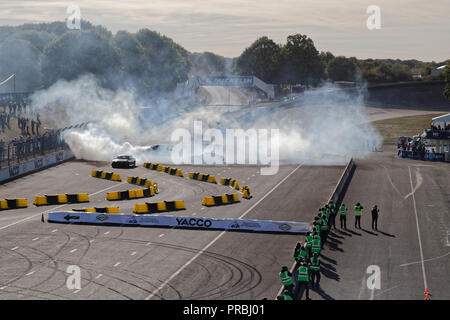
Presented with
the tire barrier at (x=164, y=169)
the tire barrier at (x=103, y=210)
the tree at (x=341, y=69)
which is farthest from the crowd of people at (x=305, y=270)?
the tree at (x=341, y=69)

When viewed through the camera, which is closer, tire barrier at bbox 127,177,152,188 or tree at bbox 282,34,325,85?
tire barrier at bbox 127,177,152,188

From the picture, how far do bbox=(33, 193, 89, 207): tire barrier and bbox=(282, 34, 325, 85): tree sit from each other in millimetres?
143025

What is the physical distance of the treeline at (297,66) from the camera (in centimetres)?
18312

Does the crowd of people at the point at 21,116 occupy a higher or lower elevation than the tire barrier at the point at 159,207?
higher

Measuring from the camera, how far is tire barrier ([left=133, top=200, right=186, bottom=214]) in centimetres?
4162

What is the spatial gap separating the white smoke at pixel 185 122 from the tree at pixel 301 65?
54.4 m

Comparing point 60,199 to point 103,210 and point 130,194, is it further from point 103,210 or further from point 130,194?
point 103,210

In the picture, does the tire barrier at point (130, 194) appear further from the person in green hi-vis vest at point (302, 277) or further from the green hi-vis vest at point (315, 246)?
the person in green hi-vis vest at point (302, 277)

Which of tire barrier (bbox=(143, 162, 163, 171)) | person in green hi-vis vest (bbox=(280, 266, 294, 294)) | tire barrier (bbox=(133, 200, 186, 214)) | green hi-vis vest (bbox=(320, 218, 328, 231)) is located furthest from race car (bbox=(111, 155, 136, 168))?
person in green hi-vis vest (bbox=(280, 266, 294, 294))

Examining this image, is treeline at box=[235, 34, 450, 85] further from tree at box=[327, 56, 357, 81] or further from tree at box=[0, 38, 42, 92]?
tree at box=[0, 38, 42, 92]

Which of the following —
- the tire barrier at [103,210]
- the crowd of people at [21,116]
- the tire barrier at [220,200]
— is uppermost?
the crowd of people at [21,116]

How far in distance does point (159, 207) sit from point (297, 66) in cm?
14613

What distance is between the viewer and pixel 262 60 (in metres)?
189

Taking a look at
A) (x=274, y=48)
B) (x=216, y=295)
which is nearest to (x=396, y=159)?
(x=216, y=295)
